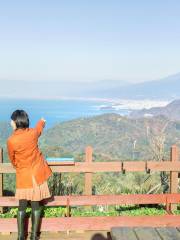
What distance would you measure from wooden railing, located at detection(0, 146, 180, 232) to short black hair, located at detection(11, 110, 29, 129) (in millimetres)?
1634

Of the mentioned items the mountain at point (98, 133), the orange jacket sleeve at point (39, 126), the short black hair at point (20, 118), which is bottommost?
the mountain at point (98, 133)

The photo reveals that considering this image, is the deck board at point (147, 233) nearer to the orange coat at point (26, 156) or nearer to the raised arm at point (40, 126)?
the orange coat at point (26, 156)

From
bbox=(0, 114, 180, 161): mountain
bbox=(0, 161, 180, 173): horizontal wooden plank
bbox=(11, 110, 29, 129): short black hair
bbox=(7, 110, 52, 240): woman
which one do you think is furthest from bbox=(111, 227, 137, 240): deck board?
bbox=(0, 114, 180, 161): mountain

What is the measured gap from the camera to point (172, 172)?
9617mm

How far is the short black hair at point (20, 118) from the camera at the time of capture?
6.96 meters

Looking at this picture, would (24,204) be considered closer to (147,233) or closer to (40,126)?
(40,126)

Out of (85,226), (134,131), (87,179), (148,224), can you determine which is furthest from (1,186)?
(134,131)

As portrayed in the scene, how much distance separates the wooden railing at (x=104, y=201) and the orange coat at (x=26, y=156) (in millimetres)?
945

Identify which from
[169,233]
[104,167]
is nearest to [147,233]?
[169,233]

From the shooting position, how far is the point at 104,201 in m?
8.35

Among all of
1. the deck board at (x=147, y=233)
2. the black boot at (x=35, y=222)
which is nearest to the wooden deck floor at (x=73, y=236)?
the black boot at (x=35, y=222)

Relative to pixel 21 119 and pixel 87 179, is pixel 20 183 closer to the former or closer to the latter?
pixel 21 119

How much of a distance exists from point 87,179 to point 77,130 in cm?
16212

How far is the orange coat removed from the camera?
701 centimetres
